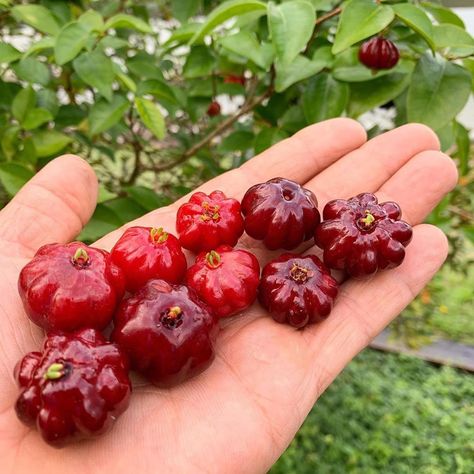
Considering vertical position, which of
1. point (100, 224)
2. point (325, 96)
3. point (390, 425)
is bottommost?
point (390, 425)

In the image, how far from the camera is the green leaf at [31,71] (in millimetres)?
1585

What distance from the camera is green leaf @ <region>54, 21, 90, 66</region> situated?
147 cm

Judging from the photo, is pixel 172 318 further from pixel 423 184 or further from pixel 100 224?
pixel 423 184

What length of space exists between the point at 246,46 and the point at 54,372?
93 cm

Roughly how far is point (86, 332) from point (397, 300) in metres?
0.78

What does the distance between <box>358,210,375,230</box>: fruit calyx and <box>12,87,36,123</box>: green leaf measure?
3.04ft

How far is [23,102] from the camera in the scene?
63.2 inches

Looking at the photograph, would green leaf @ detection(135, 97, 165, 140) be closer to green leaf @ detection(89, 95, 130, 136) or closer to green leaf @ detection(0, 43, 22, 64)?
green leaf @ detection(89, 95, 130, 136)

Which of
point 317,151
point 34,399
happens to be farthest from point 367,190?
point 34,399

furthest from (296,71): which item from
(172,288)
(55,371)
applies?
(55,371)

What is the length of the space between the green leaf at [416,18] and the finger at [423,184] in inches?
15.8

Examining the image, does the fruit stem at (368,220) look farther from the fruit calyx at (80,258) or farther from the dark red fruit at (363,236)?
the fruit calyx at (80,258)

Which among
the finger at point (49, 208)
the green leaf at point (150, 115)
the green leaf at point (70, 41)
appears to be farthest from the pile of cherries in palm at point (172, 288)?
the green leaf at point (70, 41)

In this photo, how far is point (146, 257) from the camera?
1.42m
